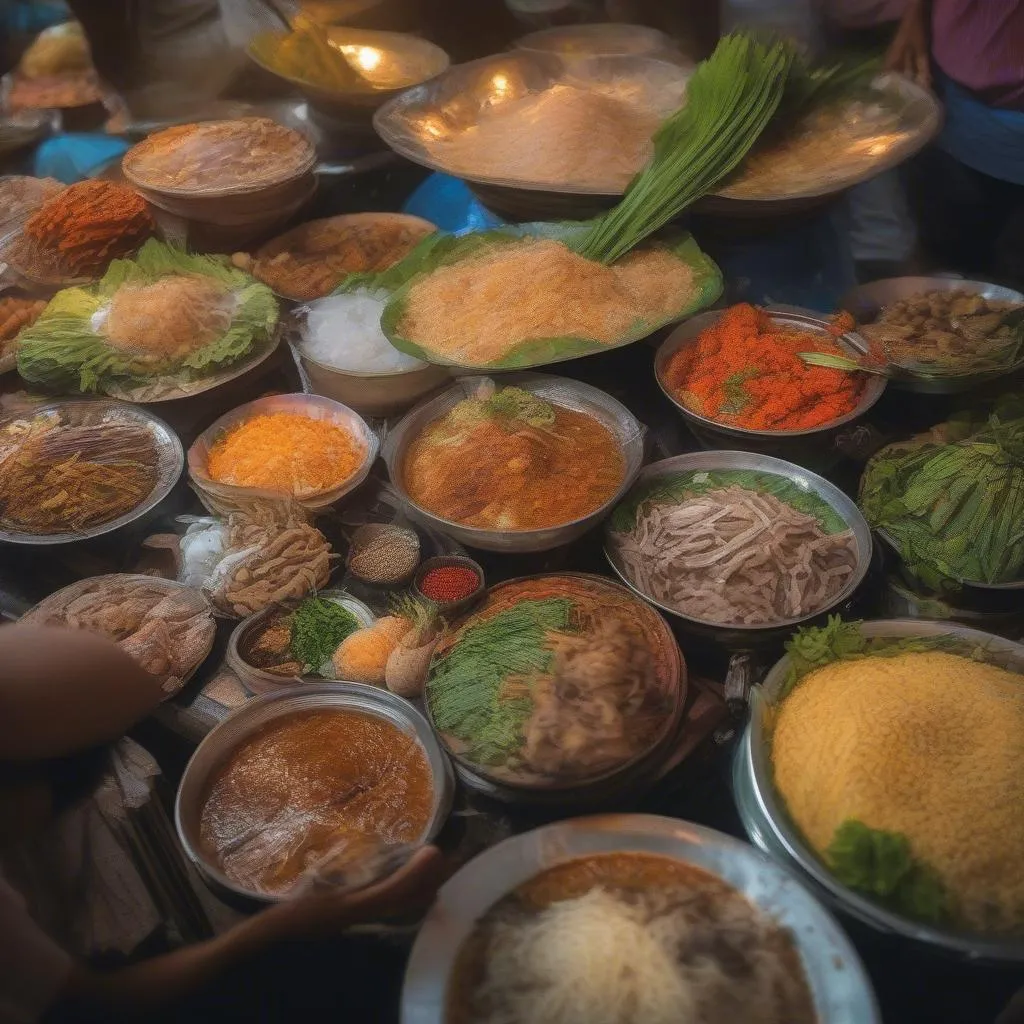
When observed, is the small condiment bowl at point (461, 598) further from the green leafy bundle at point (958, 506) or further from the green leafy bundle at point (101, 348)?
the green leafy bundle at point (101, 348)

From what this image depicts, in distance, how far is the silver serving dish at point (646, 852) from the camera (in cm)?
149

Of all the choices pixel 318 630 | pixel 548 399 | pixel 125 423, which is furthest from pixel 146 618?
pixel 548 399

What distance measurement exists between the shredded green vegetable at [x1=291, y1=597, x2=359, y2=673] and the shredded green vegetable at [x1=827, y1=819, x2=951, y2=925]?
58.5 inches

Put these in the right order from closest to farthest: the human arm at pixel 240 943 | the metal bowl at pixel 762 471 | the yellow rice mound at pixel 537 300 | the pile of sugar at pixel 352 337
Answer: the human arm at pixel 240 943
the metal bowl at pixel 762 471
the yellow rice mound at pixel 537 300
the pile of sugar at pixel 352 337

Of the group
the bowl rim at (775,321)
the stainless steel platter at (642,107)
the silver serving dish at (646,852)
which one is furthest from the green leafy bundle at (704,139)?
the silver serving dish at (646,852)

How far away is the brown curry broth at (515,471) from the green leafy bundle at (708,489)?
10cm

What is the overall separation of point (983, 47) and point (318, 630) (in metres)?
3.60

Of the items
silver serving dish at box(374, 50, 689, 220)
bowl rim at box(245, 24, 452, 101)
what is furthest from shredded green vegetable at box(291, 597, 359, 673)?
bowl rim at box(245, 24, 452, 101)

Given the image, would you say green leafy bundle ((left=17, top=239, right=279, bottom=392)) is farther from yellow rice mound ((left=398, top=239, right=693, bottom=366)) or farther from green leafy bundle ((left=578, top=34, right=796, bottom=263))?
green leafy bundle ((left=578, top=34, right=796, bottom=263))

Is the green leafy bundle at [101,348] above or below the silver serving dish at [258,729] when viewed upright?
above

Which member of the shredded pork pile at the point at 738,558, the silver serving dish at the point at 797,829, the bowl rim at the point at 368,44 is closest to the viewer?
the silver serving dish at the point at 797,829

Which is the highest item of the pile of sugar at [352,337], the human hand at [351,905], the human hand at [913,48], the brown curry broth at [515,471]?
the human hand at [913,48]

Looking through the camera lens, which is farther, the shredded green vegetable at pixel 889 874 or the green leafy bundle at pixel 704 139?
the green leafy bundle at pixel 704 139

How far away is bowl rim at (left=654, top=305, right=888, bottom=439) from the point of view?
8.79 feet
